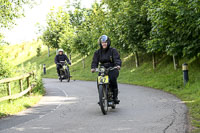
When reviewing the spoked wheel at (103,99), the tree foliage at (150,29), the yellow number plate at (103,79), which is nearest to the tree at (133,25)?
the tree foliage at (150,29)

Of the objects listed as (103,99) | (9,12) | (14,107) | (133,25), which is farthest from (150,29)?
(103,99)

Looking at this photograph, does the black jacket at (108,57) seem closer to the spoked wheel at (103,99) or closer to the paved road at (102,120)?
the spoked wheel at (103,99)

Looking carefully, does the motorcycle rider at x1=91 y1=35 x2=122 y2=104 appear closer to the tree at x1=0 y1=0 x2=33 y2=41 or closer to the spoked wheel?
the spoked wheel

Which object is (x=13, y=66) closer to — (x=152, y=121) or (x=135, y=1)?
(x=152, y=121)

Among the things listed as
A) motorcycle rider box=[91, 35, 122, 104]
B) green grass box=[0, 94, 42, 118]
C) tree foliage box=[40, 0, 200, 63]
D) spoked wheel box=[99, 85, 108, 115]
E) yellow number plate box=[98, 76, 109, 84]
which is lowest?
green grass box=[0, 94, 42, 118]

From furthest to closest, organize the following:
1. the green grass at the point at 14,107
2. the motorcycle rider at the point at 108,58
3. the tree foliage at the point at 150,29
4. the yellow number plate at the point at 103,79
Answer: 1. the tree foliage at the point at 150,29
2. the green grass at the point at 14,107
3. the motorcycle rider at the point at 108,58
4. the yellow number plate at the point at 103,79

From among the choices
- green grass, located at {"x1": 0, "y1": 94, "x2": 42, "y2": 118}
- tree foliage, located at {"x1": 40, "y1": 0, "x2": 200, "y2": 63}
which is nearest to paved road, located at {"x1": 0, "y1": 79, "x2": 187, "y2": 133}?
green grass, located at {"x1": 0, "y1": 94, "x2": 42, "y2": 118}

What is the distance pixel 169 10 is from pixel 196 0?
273 cm

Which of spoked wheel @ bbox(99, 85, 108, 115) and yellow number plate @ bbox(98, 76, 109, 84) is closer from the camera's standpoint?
spoked wheel @ bbox(99, 85, 108, 115)

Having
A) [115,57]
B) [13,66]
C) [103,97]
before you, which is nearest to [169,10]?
[115,57]

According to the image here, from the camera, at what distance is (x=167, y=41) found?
13250 mm

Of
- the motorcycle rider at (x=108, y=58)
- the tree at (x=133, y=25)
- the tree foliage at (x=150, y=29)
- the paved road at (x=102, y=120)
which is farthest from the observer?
the tree at (x=133, y=25)

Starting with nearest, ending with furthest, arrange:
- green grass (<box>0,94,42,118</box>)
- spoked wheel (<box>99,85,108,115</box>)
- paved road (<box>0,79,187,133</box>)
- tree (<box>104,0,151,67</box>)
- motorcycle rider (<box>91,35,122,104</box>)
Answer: paved road (<box>0,79,187,133</box>), spoked wheel (<box>99,85,108,115</box>), motorcycle rider (<box>91,35,122,104</box>), green grass (<box>0,94,42,118</box>), tree (<box>104,0,151,67</box>)

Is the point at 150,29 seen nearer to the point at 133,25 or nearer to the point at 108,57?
the point at 133,25
